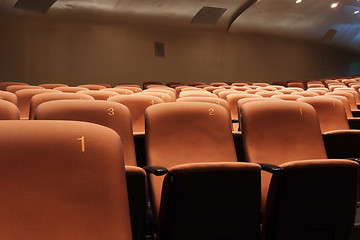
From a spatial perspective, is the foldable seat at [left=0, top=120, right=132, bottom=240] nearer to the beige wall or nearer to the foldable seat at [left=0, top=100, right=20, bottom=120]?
the foldable seat at [left=0, top=100, right=20, bottom=120]

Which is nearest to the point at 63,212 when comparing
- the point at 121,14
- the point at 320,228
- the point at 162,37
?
the point at 320,228

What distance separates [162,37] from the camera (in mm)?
8789

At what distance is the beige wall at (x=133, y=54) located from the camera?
711 cm

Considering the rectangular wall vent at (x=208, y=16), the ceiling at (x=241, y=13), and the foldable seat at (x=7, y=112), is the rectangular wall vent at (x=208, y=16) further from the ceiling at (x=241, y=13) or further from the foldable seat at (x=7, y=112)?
the foldable seat at (x=7, y=112)

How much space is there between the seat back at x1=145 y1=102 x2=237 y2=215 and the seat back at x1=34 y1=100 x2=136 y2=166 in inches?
3.0

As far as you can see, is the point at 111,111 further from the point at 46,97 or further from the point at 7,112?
the point at 46,97

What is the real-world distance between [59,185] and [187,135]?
896 mm

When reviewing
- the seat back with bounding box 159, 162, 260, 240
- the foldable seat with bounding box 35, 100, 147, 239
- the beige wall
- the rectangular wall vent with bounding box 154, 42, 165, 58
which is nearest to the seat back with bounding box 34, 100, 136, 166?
the foldable seat with bounding box 35, 100, 147, 239

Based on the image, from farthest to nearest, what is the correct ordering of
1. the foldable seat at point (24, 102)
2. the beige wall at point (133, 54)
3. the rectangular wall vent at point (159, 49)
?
the rectangular wall vent at point (159, 49)
the beige wall at point (133, 54)
the foldable seat at point (24, 102)

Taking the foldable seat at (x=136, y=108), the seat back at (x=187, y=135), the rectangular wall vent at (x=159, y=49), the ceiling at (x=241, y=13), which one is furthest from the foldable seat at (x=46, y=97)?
the rectangular wall vent at (x=159, y=49)

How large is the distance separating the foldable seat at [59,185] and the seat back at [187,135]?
2.35 ft

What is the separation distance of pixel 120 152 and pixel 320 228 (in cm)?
73

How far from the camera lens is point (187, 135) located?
1.61m

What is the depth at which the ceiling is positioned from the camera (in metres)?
7.47
